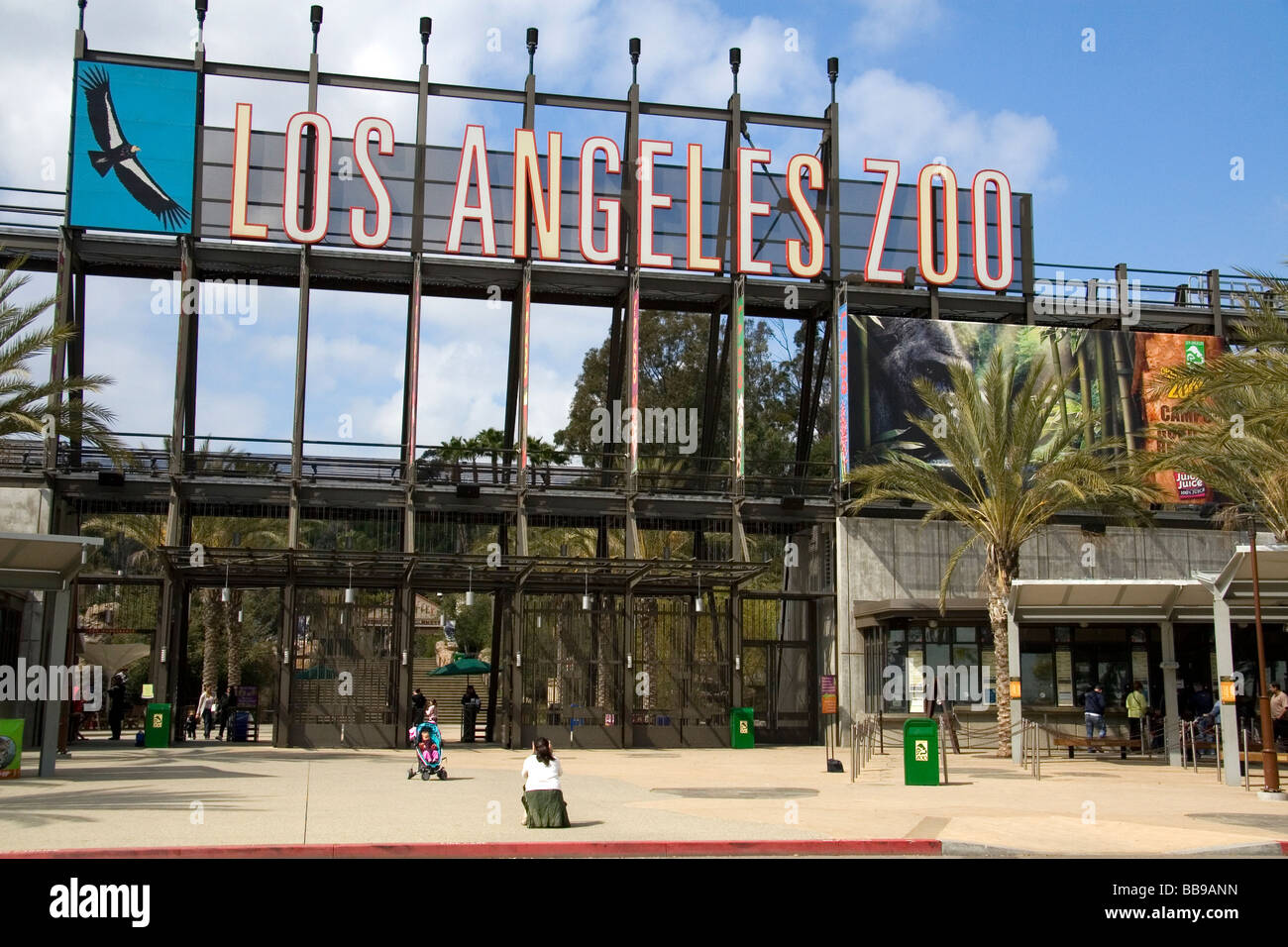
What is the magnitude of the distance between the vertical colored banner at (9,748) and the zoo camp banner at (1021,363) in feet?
78.3

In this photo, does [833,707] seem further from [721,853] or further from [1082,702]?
[721,853]

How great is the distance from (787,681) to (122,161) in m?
24.0

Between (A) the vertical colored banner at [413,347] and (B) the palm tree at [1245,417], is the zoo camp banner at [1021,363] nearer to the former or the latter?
(B) the palm tree at [1245,417]

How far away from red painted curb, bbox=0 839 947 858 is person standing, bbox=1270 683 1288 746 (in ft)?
48.2

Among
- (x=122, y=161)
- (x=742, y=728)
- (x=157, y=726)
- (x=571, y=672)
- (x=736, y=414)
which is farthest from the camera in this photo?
(x=736, y=414)

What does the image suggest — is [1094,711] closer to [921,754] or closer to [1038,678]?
[1038,678]

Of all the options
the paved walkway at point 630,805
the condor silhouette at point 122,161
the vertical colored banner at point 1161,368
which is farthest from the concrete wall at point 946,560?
the condor silhouette at point 122,161

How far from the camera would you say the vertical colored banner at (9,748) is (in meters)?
21.8

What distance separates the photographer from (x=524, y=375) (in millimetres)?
37625

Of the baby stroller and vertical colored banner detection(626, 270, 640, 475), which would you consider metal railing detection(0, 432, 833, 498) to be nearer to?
vertical colored banner detection(626, 270, 640, 475)

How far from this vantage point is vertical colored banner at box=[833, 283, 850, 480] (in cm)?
3869

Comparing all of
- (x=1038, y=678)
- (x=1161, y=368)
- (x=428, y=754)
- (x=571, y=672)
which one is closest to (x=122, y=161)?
(x=571, y=672)
